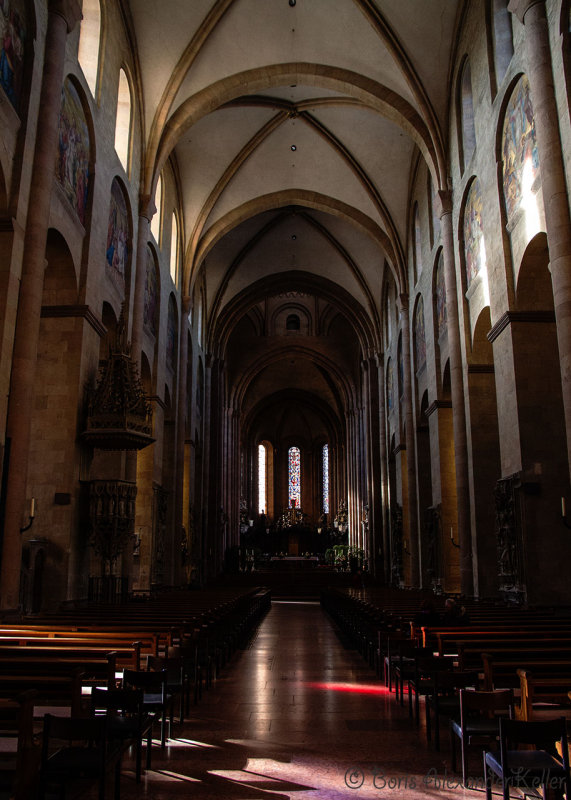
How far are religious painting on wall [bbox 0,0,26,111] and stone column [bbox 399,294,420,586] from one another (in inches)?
631

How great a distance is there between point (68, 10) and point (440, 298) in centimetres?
1229

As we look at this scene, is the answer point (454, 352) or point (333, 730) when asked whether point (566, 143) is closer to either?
point (454, 352)

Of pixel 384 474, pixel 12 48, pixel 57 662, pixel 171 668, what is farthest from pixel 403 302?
pixel 57 662

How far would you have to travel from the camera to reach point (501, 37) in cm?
1478

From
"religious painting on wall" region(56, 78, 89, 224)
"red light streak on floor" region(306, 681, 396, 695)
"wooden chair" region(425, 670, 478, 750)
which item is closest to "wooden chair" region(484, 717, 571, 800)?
"wooden chair" region(425, 670, 478, 750)

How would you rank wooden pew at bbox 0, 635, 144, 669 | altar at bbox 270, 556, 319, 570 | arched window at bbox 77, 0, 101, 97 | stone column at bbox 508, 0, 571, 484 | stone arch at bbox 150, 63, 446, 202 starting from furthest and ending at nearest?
altar at bbox 270, 556, 319, 570, stone arch at bbox 150, 63, 446, 202, arched window at bbox 77, 0, 101, 97, stone column at bbox 508, 0, 571, 484, wooden pew at bbox 0, 635, 144, 669

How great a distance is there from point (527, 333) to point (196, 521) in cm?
1845

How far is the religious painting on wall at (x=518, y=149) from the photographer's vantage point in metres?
12.5

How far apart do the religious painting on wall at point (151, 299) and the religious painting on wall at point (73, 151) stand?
5362 millimetres

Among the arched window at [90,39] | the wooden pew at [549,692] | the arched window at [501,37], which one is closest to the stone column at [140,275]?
the arched window at [90,39]

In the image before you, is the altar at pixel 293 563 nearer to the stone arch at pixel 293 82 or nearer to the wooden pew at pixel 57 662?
the stone arch at pixel 293 82

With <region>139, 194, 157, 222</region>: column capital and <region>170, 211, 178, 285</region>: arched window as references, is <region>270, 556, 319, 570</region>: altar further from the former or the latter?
<region>139, 194, 157, 222</region>: column capital

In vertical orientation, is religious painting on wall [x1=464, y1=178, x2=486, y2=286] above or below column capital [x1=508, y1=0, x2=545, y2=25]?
below

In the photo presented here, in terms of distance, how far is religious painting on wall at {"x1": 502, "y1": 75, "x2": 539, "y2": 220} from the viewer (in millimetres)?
12508
